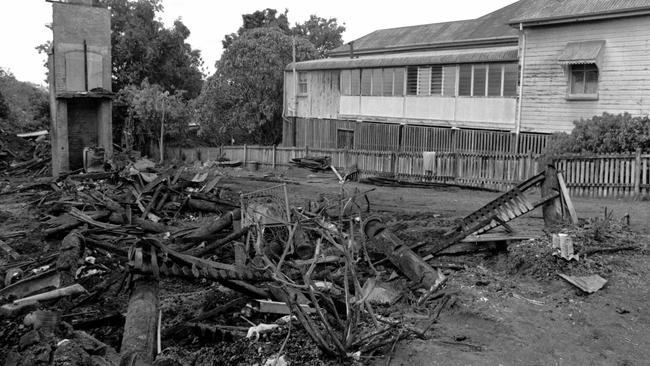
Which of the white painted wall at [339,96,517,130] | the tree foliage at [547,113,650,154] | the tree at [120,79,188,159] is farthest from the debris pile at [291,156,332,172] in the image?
the tree at [120,79,188,159]

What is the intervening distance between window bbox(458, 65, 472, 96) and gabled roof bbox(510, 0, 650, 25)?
2542 mm

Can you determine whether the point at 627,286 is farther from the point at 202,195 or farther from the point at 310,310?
the point at 202,195

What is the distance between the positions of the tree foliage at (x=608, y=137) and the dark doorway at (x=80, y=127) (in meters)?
16.5

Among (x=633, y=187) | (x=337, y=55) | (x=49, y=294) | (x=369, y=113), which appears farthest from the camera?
(x=337, y=55)

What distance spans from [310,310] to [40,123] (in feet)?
121

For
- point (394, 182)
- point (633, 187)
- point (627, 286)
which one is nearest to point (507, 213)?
point (627, 286)

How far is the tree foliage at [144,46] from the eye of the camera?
121ft

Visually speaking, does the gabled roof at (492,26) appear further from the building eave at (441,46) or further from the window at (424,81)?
the window at (424,81)

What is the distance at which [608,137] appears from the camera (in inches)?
627

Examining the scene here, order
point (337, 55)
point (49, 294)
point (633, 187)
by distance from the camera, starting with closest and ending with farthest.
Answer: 1. point (49, 294)
2. point (633, 187)
3. point (337, 55)

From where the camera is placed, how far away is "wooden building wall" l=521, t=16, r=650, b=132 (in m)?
18.8

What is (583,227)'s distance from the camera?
894 cm

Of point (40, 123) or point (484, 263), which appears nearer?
point (484, 263)

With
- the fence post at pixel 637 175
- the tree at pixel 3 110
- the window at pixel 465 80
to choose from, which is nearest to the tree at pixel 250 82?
the window at pixel 465 80
